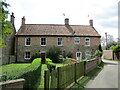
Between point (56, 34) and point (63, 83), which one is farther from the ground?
point (56, 34)

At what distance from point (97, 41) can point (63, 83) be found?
2408 cm

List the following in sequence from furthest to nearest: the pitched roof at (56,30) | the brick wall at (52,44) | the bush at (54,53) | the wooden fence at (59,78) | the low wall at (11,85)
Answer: the pitched roof at (56,30)
the brick wall at (52,44)
the bush at (54,53)
the wooden fence at (59,78)
the low wall at (11,85)

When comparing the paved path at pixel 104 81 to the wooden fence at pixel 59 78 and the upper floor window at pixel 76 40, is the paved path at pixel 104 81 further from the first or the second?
the upper floor window at pixel 76 40

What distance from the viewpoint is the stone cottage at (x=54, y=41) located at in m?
27.7

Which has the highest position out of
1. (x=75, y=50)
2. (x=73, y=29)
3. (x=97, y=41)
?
(x=73, y=29)

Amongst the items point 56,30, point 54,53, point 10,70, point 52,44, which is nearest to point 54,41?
point 52,44

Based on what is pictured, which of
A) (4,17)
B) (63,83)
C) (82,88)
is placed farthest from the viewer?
(4,17)

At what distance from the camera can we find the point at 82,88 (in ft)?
25.3

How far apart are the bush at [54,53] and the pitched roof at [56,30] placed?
3.43 m

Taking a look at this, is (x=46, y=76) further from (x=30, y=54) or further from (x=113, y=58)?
(x=113, y=58)

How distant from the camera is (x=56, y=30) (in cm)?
2989

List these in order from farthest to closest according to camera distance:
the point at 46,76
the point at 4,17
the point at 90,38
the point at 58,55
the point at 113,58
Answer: the point at 113,58, the point at 90,38, the point at 58,55, the point at 4,17, the point at 46,76

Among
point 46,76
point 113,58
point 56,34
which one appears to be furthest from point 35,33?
point 46,76

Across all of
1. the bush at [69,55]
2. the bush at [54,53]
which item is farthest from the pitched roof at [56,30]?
the bush at [69,55]
